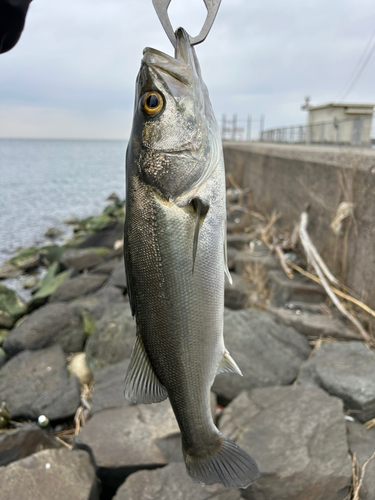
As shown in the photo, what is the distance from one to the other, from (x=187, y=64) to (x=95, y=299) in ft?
21.5

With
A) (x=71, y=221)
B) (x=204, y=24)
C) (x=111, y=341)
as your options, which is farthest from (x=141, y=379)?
A: (x=71, y=221)

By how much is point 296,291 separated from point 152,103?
4947 millimetres

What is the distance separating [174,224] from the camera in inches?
63.4

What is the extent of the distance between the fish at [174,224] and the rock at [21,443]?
2766mm

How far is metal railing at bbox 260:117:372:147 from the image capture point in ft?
39.3

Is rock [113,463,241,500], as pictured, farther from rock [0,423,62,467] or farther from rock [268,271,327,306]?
rock [268,271,327,306]

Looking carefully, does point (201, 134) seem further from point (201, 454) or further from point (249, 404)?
point (249, 404)

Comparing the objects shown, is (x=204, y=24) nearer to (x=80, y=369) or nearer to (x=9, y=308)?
(x=80, y=369)

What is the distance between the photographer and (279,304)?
620 centimetres

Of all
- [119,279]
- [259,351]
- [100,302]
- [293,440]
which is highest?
[259,351]

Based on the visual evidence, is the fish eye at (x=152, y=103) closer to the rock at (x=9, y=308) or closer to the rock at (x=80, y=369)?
the rock at (x=80, y=369)

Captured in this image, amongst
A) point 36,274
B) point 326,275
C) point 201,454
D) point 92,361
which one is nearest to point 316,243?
point 326,275

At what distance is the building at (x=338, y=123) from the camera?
12195mm

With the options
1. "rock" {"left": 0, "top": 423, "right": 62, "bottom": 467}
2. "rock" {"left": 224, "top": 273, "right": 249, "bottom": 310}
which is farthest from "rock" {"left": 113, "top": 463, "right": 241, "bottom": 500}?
"rock" {"left": 224, "top": 273, "right": 249, "bottom": 310}
